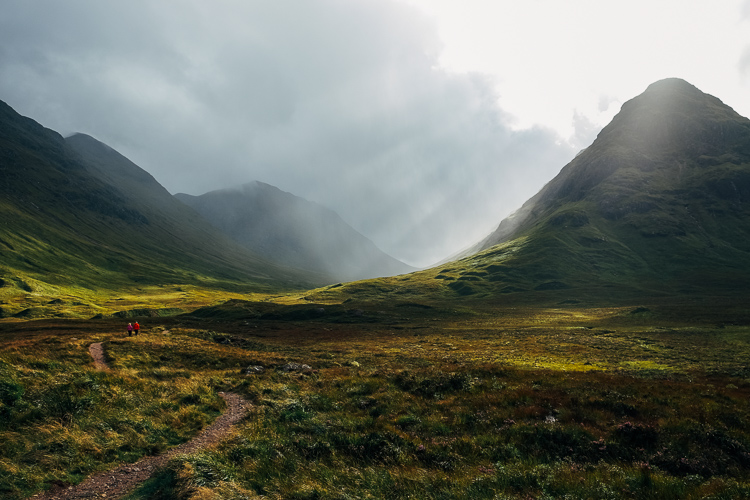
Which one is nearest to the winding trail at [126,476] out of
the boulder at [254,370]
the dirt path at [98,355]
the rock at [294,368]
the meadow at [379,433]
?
the meadow at [379,433]

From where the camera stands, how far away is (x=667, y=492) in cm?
796

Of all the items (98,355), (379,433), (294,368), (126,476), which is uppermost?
(379,433)

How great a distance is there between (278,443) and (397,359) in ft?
102

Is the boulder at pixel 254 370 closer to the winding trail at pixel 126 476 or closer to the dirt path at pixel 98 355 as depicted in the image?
the dirt path at pixel 98 355

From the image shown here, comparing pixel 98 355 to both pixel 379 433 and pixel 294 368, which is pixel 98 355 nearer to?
pixel 294 368

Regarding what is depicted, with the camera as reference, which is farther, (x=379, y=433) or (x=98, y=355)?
(x=98, y=355)

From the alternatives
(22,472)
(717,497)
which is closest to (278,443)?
(22,472)

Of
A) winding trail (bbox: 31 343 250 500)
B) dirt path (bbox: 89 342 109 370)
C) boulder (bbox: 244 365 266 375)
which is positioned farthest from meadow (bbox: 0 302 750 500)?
dirt path (bbox: 89 342 109 370)

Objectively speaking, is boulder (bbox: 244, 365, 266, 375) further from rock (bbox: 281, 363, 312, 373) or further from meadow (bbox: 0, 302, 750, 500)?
rock (bbox: 281, 363, 312, 373)

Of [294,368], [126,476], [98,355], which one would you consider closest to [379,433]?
[126,476]

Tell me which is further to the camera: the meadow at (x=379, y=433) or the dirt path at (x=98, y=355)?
the dirt path at (x=98, y=355)

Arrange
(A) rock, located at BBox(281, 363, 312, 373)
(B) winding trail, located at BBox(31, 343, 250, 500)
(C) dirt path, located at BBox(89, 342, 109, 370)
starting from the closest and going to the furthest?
(B) winding trail, located at BBox(31, 343, 250, 500), (C) dirt path, located at BBox(89, 342, 109, 370), (A) rock, located at BBox(281, 363, 312, 373)

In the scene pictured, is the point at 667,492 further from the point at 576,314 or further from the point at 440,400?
the point at 576,314

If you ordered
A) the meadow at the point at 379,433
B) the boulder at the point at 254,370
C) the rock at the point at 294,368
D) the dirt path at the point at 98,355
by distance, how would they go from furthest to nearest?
the rock at the point at 294,368
the boulder at the point at 254,370
the dirt path at the point at 98,355
the meadow at the point at 379,433
